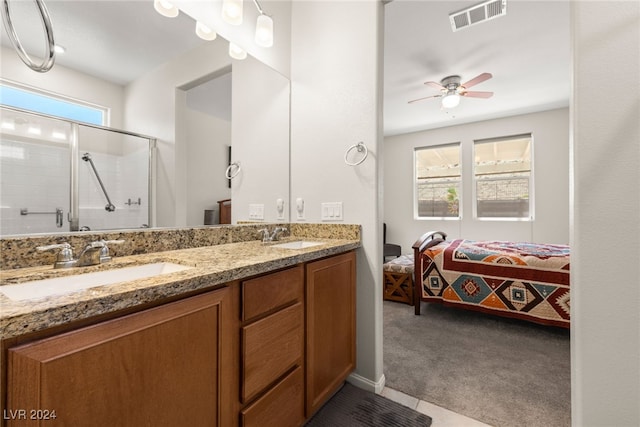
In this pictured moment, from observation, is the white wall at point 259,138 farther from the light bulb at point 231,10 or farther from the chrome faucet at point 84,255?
the chrome faucet at point 84,255

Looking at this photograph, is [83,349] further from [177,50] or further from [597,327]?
[597,327]

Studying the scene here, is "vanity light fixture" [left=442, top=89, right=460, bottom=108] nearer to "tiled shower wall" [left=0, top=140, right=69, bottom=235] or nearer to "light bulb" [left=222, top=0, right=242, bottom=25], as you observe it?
"light bulb" [left=222, top=0, right=242, bottom=25]

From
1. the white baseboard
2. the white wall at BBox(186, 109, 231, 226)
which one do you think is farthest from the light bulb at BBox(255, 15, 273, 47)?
the white baseboard

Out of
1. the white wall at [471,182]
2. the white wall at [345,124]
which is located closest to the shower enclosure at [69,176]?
the white wall at [345,124]

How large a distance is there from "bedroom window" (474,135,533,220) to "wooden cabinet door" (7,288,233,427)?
17.3 feet

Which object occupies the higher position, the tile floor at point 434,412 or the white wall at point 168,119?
the white wall at point 168,119

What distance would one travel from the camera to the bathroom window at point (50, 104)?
0.92m

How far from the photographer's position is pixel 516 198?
473 cm

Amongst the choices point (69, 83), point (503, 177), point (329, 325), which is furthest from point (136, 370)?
point (503, 177)

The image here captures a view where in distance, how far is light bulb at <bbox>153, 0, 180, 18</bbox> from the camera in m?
1.33

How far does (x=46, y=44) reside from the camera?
99cm

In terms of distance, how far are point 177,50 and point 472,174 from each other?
16.7 feet

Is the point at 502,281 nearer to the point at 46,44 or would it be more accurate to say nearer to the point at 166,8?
the point at 166,8

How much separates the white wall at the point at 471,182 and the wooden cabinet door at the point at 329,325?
13.9 feet
